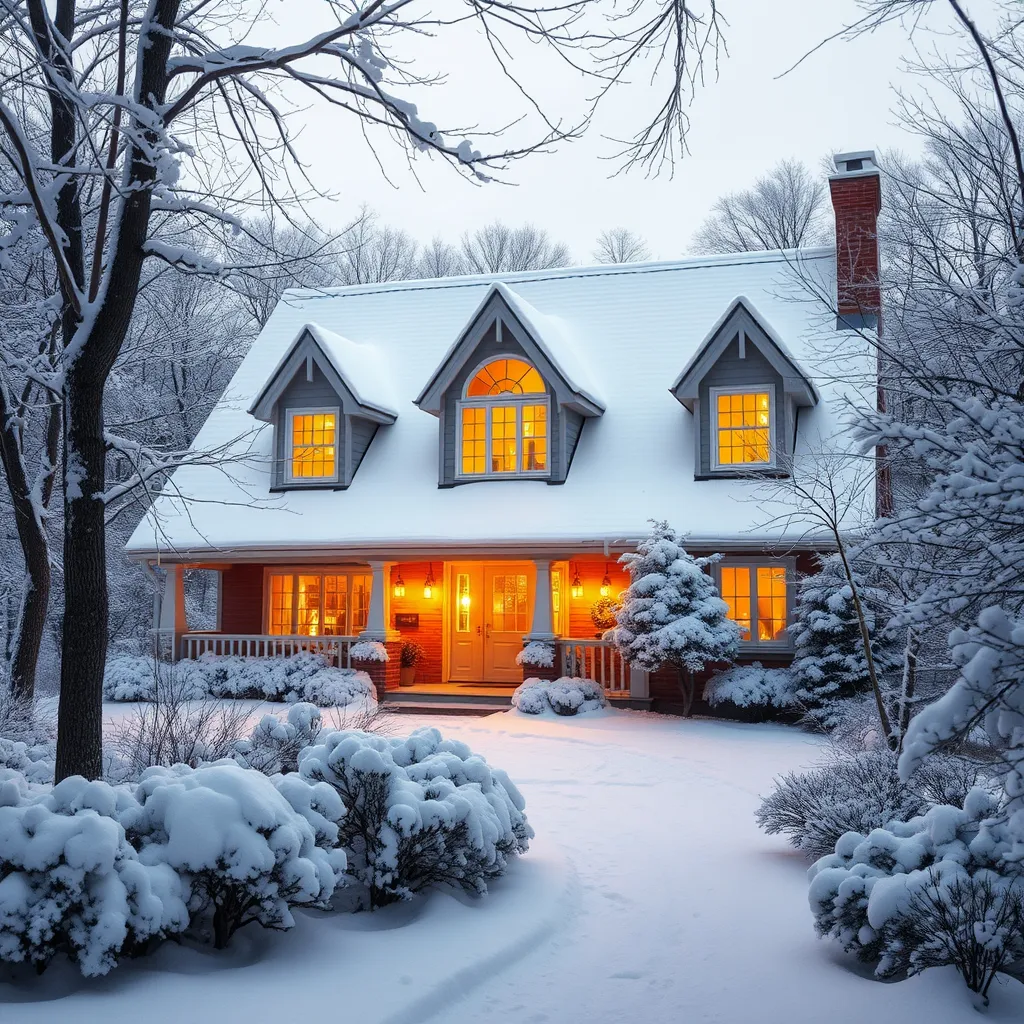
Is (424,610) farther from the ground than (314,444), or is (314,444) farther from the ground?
(314,444)

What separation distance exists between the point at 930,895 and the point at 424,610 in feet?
50.0

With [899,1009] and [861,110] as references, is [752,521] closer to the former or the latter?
[861,110]

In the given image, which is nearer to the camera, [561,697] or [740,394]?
[561,697]

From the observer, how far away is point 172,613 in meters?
19.9

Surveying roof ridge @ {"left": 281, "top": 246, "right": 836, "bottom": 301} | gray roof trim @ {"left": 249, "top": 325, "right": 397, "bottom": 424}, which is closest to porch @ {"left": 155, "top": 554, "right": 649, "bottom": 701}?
gray roof trim @ {"left": 249, "top": 325, "right": 397, "bottom": 424}

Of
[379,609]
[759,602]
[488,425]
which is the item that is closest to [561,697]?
[759,602]

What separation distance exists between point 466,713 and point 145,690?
570 cm

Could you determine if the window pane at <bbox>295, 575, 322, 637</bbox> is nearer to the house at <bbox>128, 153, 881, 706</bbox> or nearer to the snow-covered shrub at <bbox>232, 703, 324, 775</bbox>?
the house at <bbox>128, 153, 881, 706</bbox>

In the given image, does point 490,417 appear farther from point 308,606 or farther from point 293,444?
point 308,606

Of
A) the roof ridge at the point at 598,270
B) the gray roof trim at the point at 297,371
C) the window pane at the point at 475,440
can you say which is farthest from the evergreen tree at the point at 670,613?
the roof ridge at the point at 598,270

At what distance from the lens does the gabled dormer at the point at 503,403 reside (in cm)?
1838

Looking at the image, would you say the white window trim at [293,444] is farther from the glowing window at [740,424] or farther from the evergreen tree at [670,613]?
the glowing window at [740,424]

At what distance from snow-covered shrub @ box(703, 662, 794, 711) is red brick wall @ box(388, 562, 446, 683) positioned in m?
5.63

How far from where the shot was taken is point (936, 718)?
3.48 meters
